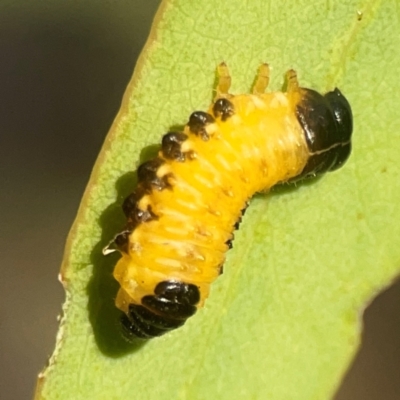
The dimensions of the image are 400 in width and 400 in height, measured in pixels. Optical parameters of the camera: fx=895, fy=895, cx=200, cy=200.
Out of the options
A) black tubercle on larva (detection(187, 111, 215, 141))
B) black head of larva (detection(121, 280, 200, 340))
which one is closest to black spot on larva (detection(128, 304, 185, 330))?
black head of larva (detection(121, 280, 200, 340))

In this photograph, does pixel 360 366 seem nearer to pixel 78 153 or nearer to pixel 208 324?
pixel 78 153

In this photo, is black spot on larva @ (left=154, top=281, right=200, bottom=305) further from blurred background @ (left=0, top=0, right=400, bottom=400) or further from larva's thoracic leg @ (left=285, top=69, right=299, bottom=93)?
blurred background @ (left=0, top=0, right=400, bottom=400)

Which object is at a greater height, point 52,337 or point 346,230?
point 346,230

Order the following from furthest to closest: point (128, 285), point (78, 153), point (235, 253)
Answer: point (78, 153)
point (235, 253)
point (128, 285)

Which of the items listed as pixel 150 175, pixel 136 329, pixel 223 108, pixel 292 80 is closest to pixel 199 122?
pixel 223 108

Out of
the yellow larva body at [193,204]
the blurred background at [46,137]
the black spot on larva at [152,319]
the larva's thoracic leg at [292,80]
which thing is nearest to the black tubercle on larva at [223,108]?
the yellow larva body at [193,204]

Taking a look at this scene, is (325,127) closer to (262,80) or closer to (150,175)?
(262,80)

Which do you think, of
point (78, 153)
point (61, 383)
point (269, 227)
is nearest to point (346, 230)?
point (269, 227)

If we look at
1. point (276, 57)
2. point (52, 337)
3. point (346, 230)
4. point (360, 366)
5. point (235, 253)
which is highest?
point (276, 57)
